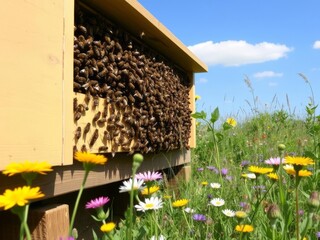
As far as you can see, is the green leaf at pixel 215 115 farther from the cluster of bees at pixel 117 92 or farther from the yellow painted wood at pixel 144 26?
the yellow painted wood at pixel 144 26

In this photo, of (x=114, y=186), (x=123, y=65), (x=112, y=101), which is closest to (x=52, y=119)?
(x=112, y=101)

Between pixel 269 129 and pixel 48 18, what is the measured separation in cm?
446

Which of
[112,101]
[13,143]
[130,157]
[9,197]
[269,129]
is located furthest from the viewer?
[269,129]

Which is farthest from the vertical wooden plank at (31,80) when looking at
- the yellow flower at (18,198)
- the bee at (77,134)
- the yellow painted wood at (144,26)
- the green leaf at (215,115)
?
the green leaf at (215,115)

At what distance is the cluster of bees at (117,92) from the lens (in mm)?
2047

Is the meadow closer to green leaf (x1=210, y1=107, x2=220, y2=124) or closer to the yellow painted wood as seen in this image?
green leaf (x1=210, y1=107, x2=220, y2=124)

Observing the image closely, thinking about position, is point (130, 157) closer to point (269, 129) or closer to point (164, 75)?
point (164, 75)

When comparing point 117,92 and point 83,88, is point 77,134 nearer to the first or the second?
point 83,88

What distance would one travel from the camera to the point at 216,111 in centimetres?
272

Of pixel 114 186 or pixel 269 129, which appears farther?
pixel 269 129

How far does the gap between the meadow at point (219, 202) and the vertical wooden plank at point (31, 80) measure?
0.32m

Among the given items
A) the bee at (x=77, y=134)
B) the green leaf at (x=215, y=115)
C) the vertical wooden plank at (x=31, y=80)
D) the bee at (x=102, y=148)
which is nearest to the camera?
the vertical wooden plank at (x=31, y=80)

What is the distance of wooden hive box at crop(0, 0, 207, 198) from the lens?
1502mm

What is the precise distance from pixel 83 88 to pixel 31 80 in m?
0.51
